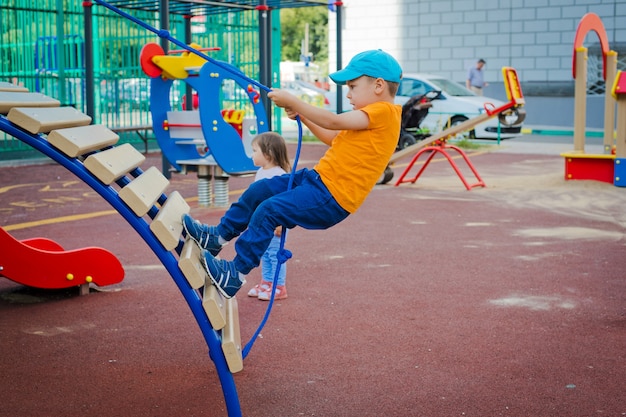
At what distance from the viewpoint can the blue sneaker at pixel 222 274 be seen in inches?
143

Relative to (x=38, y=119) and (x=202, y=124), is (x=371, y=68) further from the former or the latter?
(x=202, y=124)

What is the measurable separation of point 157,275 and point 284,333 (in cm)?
177

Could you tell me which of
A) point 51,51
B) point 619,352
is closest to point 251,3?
point 51,51

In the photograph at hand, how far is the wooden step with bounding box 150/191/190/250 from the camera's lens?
3.43 m

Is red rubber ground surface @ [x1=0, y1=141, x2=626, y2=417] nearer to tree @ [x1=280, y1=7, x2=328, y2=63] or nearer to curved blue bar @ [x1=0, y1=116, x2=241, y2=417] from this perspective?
curved blue bar @ [x1=0, y1=116, x2=241, y2=417]

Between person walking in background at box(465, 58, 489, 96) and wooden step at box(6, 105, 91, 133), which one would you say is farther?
person walking in background at box(465, 58, 489, 96)

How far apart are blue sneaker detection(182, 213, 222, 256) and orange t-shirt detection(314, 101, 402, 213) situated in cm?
62

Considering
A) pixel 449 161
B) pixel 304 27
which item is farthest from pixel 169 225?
pixel 304 27

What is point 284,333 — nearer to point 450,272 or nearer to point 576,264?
point 450,272

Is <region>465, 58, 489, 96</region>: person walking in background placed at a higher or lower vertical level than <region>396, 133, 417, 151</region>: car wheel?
higher

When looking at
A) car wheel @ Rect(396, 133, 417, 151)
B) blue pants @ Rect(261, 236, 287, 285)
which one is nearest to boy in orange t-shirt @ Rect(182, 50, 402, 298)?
blue pants @ Rect(261, 236, 287, 285)

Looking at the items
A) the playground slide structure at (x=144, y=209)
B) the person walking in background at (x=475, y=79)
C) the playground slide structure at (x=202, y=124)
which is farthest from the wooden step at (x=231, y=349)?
the person walking in background at (x=475, y=79)

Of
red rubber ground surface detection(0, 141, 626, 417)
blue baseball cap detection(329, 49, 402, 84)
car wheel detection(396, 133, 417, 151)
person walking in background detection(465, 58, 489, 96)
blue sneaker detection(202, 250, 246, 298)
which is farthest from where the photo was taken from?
person walking in background detection(465, 58, 489, 96)

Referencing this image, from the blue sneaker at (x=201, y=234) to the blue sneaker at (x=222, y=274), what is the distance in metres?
0.23
